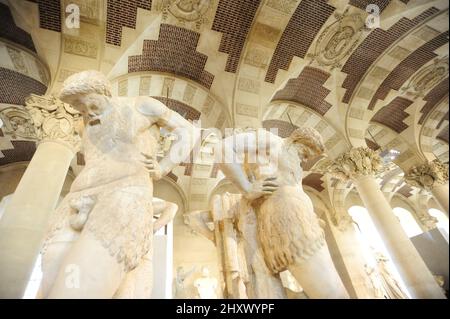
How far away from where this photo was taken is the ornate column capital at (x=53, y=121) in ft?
13.5

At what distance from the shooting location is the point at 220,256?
2037mm

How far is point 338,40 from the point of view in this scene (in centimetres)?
712

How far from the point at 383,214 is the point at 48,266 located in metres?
6.88

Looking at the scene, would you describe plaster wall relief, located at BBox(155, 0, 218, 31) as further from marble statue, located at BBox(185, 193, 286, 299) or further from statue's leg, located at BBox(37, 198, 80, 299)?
statue's leg, located at BBox(37, 198, 80, 299)

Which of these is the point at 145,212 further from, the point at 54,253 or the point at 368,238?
the point at 368,238

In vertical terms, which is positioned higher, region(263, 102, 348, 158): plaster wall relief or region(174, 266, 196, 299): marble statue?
region(263, 102, 348, 158): plaster wall relief

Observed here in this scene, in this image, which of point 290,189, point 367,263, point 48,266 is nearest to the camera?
point 48,266

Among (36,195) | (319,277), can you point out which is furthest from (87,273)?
(36,195)

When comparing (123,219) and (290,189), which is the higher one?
(290,189)

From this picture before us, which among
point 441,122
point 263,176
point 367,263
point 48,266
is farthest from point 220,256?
point 367,263

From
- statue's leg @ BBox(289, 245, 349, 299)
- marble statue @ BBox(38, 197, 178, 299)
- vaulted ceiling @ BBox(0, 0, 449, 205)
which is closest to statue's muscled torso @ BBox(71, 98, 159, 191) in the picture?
marble statue @ BBox(38, 197, 178, 299)

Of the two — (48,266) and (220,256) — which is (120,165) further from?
(220,256)

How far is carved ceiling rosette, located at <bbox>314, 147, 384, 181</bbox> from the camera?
6902mm

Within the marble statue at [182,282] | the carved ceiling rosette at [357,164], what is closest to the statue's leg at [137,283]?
the carved ceiling rosette at [357,164]
